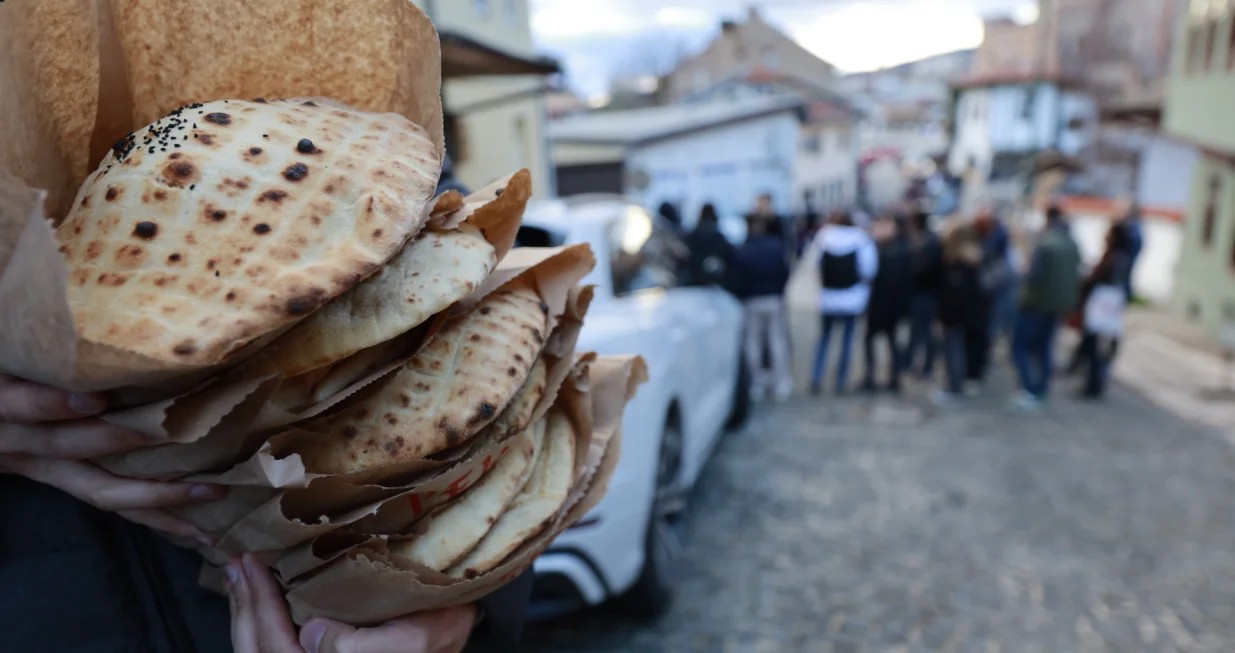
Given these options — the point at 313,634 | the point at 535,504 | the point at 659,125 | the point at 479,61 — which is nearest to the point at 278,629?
the point at 313,634

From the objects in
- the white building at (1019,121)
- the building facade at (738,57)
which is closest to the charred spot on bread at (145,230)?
the white building at (1019,121)

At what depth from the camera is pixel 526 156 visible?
1747 centimetres

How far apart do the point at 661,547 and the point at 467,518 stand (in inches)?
117

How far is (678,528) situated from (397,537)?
4.07 meters

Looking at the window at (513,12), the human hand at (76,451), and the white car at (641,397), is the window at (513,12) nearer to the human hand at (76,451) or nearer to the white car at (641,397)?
the white car at (641,397)

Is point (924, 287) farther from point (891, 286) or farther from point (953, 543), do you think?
point (953, 543)

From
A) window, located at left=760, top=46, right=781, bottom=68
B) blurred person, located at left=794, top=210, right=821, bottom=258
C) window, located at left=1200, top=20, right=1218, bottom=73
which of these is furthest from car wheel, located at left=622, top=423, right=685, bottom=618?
window, located at left=760, top=46, right=781, bottom=68

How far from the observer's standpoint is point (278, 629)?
3.84ft

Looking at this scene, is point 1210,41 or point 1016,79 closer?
point 1210,41

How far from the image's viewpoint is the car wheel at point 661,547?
3896mm

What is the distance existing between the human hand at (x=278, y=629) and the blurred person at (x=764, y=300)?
255 inches

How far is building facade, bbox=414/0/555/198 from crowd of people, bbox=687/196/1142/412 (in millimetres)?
4440

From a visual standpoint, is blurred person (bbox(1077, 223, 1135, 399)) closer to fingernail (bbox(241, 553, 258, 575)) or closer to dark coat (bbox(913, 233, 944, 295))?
dark coat (bbox(913, 233, 944, 295))

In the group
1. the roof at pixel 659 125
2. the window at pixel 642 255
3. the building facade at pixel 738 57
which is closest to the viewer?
the window at pixel 642 255
